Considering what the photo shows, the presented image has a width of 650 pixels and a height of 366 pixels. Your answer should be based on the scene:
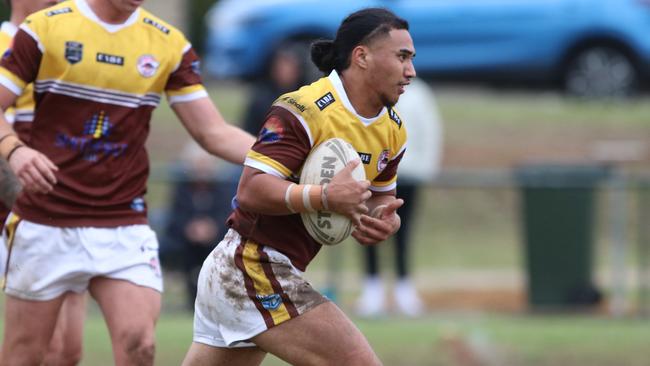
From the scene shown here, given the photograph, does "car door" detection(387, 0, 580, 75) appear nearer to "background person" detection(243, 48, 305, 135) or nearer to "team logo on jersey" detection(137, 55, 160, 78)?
"background person" detection(243, 48, 305, 135)

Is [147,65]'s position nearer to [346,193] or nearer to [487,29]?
[346,193]

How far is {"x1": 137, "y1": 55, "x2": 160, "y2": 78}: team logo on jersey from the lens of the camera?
648 cm

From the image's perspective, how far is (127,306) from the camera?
634 centimetres

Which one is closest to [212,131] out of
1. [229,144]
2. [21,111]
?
[229,144]

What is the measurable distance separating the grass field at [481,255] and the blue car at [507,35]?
54 centimetres

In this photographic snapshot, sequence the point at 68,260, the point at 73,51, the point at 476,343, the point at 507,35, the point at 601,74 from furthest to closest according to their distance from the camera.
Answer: the point at 601,74 < the point at 507,35 < the point at 476,343 < the point at 68,260 < the point at 73,51

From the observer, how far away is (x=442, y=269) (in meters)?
13.8

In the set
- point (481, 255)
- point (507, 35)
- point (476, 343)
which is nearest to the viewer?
point (476, 343)

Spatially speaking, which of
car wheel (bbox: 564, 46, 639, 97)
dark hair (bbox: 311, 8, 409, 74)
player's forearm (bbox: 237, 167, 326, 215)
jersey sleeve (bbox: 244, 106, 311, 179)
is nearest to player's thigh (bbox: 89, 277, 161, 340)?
player's forearm (bbox: 237, 167, 326, 215)

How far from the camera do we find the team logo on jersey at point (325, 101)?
5.55 m

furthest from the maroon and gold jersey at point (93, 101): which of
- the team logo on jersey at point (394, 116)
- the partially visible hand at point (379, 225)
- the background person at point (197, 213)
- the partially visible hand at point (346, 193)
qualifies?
the background person at point (197, 213)

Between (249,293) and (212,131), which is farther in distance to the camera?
(212,131)

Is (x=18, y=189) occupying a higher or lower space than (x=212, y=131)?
lower

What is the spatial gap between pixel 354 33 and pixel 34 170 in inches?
57.0
